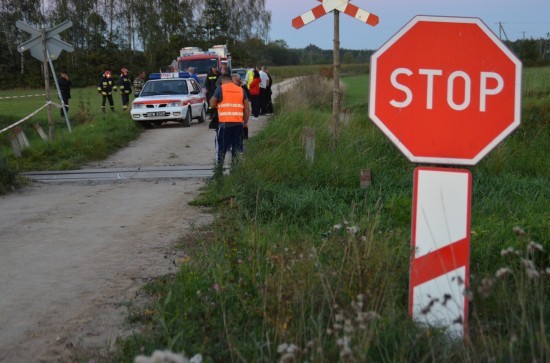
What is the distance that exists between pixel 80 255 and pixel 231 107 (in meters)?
6.14

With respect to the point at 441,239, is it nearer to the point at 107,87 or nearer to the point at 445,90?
the point at 445,90

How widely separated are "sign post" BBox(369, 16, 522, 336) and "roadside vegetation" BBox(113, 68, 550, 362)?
0.19m

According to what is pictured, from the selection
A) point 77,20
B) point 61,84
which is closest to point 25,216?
point 61,84

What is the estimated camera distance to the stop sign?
12.5ft

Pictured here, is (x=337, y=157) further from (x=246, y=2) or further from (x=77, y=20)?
(x=246, y=2)

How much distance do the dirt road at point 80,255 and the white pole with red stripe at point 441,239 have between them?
67.9 inches

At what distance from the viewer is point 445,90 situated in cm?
388

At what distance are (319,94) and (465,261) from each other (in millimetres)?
24485

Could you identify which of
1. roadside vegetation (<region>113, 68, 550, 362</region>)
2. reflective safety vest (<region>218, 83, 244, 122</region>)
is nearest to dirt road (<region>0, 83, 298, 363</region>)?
roadside vegetation (<region>113, 68, 550, 362</region>)

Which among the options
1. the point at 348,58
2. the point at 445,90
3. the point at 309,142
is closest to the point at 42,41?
the point at 309,142

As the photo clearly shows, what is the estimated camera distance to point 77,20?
234ft

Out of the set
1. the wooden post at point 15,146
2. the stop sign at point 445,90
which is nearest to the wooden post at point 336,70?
the wooden post at point 15,146

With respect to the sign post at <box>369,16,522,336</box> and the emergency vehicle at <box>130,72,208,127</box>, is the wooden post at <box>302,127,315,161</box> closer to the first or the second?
the sign post at <box>369,16,522,336</box>

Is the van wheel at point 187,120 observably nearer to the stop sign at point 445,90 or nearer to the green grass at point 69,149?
the green grass at point 69,149
